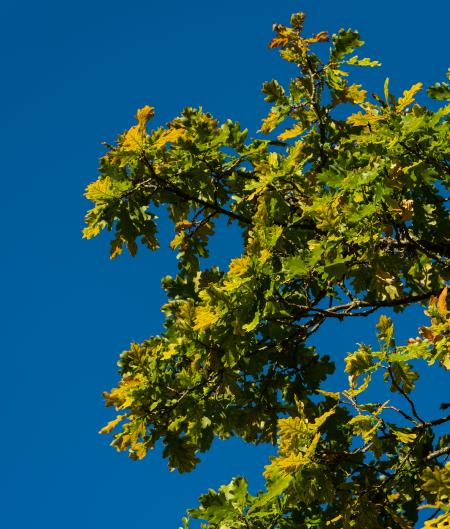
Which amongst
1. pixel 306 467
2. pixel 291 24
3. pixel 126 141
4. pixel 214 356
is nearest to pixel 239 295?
pixel 214 356

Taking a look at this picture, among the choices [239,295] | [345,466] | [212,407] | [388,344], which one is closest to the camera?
[388,344]

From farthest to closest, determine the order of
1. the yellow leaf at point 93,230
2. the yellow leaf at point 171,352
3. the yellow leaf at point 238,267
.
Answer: the yellow leaf at point 93,230 → the yellow leaf at point 171,352 → the yellow leaf at point 238,267

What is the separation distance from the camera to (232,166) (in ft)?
28.1

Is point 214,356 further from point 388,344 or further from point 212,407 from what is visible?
point 388,344

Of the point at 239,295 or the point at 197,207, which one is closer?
A: the point at 239,295

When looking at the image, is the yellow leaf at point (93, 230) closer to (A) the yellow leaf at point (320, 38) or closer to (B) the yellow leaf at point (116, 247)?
(B) the yellow leaf at point (116, 247)

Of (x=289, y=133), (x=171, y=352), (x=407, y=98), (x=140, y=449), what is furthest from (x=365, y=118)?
(x=140, y=449)

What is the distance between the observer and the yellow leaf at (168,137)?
7611mm

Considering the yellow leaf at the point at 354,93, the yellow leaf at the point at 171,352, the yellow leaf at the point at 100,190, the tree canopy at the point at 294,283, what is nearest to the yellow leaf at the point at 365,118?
the tree canopy at the point at 294,283

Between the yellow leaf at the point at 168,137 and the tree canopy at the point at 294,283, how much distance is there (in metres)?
0.02

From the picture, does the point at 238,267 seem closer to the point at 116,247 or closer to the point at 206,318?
the point at 206,318

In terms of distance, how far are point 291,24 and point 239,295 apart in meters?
4.13

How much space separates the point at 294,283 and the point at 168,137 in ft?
8.56

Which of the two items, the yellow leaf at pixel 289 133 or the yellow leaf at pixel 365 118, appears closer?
the yellow leaf at pixel 365 118
